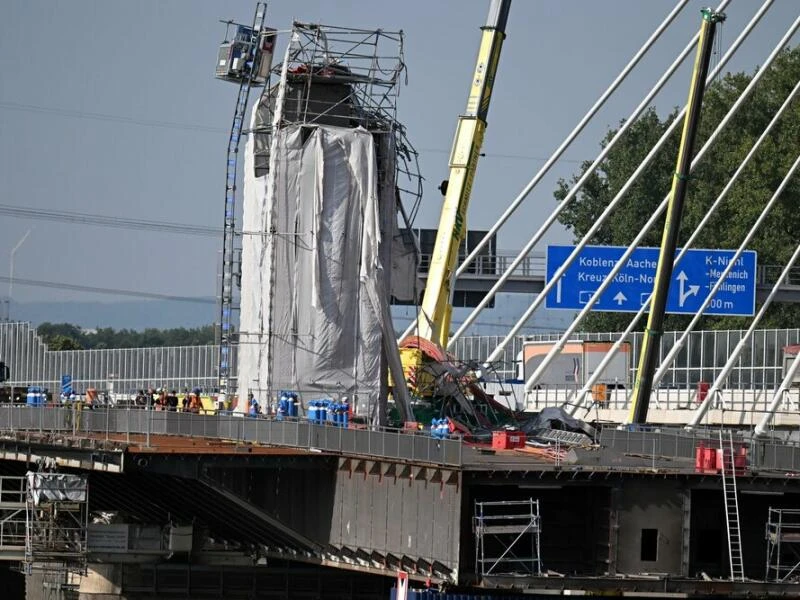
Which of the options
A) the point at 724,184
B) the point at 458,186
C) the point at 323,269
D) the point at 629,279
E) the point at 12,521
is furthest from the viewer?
the point at 724,184

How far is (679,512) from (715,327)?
97551 mm

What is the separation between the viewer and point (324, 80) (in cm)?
7050

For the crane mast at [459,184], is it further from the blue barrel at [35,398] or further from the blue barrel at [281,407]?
the blue barrel at [35,398]

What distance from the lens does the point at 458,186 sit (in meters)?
76.3

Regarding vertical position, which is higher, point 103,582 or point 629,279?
point 629,279

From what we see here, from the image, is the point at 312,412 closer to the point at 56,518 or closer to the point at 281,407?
the point at 281,407

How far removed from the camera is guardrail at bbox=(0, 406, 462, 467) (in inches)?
2016

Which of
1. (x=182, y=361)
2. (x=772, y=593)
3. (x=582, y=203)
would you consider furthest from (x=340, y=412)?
(x=582, y=203)

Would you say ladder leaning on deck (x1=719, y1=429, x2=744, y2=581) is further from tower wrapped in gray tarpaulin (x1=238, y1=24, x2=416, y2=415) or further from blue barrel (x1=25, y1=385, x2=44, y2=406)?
blue barrel (x1=25, y1=385, x2=44, y2=406)

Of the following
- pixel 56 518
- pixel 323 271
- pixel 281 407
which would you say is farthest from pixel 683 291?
pixel 56 518

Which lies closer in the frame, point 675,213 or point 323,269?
point 675,213

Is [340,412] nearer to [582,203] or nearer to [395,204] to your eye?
[395,204]

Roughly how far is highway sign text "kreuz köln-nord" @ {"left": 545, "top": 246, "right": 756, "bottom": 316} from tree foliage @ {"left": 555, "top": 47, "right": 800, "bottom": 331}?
33.5m

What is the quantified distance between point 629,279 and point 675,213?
3492cm
